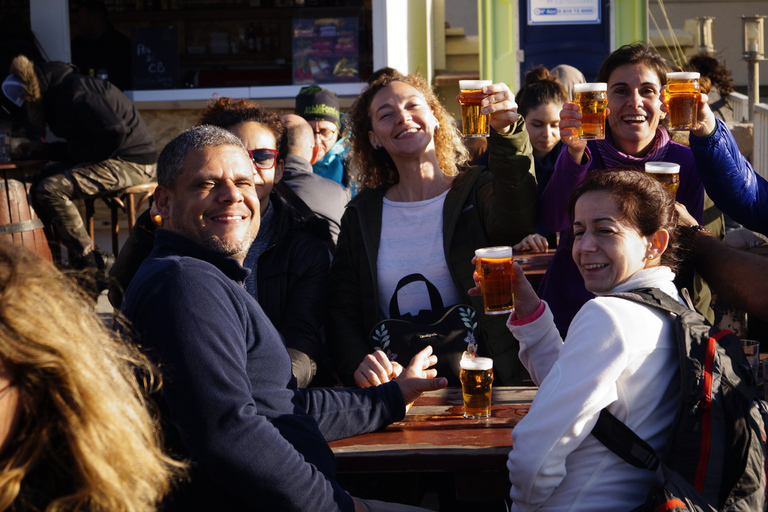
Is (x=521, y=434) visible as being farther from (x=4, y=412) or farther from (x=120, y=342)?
(x=4, y=412)

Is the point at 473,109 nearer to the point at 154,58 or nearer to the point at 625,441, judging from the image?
the point at 625,441

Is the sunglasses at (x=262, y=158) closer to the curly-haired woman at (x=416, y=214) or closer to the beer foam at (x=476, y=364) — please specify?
the curly-haired woman at (x=416, y=214)

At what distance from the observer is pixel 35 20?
8.02 metres

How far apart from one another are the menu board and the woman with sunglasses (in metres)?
5.32

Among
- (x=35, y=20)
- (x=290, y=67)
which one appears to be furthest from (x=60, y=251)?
(x=290, y=67)

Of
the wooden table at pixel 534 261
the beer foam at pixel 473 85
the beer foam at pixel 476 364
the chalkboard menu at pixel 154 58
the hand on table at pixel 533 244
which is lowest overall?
the beer foam at pixel 476 364

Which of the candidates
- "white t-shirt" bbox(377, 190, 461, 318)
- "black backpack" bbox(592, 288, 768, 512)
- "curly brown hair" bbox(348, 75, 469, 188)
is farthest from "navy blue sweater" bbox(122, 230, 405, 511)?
"curly brown hair" bbox(348, 75, 469, 188)

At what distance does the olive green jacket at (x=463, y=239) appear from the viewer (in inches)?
101

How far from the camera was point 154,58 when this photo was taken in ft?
27.2

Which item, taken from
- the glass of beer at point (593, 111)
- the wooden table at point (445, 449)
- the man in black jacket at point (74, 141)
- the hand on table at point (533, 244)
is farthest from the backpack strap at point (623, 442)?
the man in black jacket at point (74, 141)

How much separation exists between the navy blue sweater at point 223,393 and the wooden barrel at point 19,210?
13.5 ft

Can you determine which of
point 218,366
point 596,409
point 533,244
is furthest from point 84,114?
point 596,409

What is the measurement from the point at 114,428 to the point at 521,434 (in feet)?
3.16

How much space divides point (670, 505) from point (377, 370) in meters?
1.02
